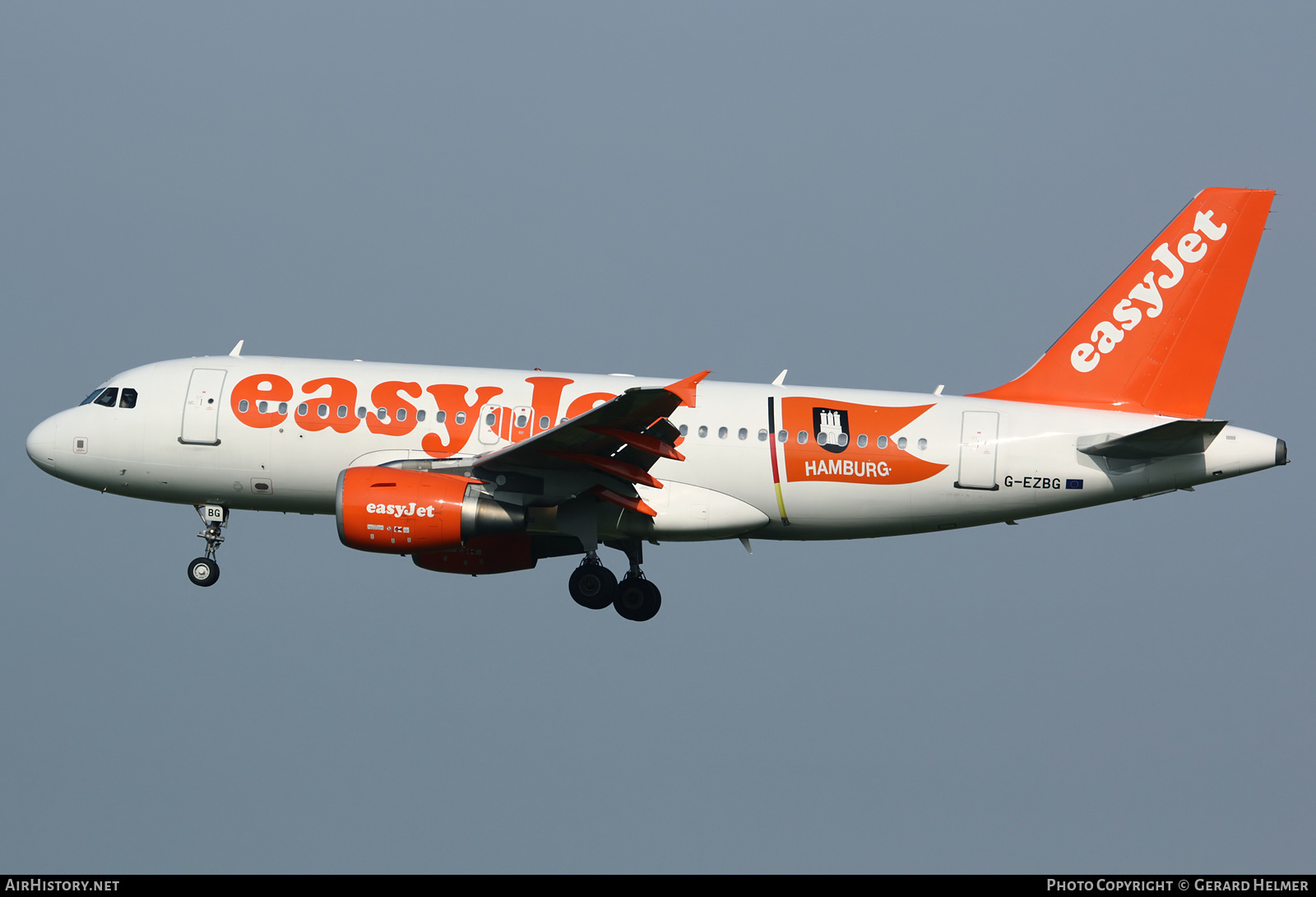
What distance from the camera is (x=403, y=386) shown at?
28.7 m

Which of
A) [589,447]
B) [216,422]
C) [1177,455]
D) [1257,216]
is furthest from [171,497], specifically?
[1257,216]

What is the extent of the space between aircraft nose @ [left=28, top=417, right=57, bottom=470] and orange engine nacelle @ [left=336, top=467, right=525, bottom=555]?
7.46m

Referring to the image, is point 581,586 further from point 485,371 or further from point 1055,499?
point 1055,499

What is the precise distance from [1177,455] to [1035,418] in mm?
2822

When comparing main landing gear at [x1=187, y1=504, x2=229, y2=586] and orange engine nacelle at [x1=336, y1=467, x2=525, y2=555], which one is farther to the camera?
main landing gear at [x1=187, y1=504, x2=229, y2=586]

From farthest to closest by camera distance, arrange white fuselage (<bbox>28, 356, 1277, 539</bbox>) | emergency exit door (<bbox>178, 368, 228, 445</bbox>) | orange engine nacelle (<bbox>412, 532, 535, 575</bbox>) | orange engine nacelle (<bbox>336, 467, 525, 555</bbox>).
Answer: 1. orange engine nacelle (<bbox>412, 532, 535, 575</bbox>)
2. emergency exit door (<bbox>178, 368, 228, 445</bbox>)
3. white fuselage (<bbox>28, 356, 1277, 539</bbox>)
4. orange engine nacelle (<bbox>336, 467, 525, 555</bbox>)

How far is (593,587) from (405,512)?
4965 mm

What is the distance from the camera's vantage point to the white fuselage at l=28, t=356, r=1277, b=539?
1104 inches

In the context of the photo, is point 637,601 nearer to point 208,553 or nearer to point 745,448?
point 745,448

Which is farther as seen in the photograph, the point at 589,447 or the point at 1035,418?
the point at 1035,418

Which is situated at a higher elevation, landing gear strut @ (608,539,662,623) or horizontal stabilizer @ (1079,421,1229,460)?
horizontal stabilizer @ (1079,421,1229,460)

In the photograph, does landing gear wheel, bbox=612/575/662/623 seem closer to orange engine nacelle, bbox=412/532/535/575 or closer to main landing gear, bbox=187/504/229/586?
orange engine nacelle, bbox=412/532/535/575

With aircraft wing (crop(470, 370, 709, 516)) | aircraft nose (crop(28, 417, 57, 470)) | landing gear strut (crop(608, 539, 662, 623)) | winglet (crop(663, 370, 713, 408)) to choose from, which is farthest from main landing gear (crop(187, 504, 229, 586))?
winglet (crop(663, 370, 713, 408))

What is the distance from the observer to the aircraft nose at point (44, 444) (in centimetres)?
2980
